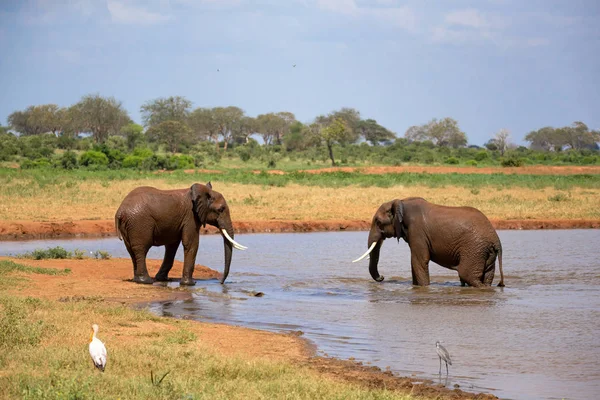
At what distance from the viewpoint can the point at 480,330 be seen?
11.9m

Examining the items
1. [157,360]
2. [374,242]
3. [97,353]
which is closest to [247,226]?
[374,242]

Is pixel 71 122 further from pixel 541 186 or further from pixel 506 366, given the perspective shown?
pixel 506 366

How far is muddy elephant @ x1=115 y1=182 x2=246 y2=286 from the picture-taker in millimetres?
15641

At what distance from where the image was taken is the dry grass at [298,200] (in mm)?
29125

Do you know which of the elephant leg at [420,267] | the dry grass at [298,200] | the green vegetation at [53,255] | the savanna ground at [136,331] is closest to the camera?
the savanna ground at [136,331]

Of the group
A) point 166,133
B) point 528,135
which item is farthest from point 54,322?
point 528,135

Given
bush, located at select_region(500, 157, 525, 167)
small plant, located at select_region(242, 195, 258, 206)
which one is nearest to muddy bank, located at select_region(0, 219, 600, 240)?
small plant, located at select_region(242, 195, 258, 206)

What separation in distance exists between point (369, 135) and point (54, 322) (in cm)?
10540

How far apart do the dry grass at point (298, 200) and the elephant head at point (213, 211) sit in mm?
11747

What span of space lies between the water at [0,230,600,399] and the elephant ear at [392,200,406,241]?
103cm

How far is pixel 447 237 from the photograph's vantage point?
15359mm

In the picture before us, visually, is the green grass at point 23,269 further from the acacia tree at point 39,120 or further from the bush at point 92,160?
the acacia tree at point 39,120

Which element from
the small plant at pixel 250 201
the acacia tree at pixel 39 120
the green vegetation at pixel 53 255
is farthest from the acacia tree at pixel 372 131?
the green vegetation at pixel 53 255

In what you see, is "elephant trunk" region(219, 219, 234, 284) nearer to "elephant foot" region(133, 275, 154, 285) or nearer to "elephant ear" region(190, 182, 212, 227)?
"elephant ear" region(190, 182, 212, 227)
